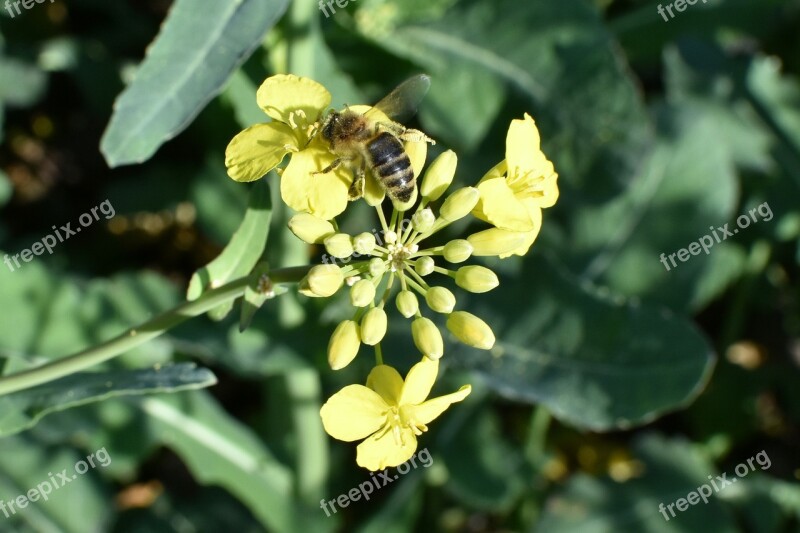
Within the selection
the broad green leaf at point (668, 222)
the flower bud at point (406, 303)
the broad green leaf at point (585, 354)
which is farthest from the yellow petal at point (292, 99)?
the broad green leaf at point (668, 222)

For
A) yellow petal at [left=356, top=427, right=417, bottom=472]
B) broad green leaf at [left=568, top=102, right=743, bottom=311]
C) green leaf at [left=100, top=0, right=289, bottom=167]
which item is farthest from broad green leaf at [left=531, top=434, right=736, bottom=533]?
green leaf at [left=100, top=0, right=289, bottom=167]

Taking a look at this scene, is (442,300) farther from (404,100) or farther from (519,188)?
(404,100)

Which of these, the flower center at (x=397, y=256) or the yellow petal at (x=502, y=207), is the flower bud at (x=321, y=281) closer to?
the flower center at (x=397, y=256)

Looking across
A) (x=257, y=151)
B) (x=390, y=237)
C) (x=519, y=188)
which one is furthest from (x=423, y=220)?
(x=257, y=151)

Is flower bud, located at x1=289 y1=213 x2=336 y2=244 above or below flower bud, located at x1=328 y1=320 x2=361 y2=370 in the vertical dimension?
above

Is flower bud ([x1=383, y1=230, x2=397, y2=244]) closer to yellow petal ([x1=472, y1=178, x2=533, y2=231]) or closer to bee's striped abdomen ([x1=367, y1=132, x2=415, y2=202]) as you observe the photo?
bee's striped abdomen ([x1=367, y1=132, x2=415, y2=202])

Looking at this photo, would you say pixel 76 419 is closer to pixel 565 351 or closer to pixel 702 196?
pixel 565 351
